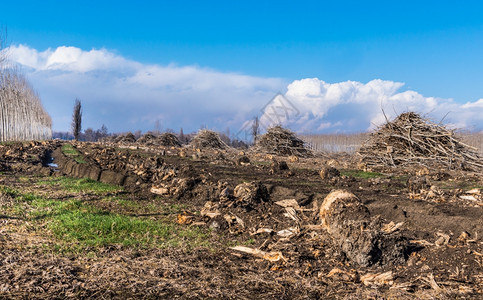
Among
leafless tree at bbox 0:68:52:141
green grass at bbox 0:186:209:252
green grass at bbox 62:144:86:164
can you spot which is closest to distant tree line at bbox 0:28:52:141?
leafless tree at bbox 0:68:52:141

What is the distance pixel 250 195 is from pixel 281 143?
55.9 feet

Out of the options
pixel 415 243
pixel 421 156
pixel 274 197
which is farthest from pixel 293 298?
pixel 421 156

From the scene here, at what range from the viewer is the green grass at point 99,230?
203 inches

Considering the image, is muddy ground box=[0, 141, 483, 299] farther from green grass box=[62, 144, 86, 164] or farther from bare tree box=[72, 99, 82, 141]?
bare tree box=[72, 99, 82, 141]

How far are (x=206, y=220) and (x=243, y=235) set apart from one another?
886mm

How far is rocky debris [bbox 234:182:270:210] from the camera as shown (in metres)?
6.93

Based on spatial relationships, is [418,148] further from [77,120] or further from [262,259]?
[77,120]

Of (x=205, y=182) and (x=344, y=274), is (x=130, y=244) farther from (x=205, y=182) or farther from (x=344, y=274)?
(x=205, y=182)

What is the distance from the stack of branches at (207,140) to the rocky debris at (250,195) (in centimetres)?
2078

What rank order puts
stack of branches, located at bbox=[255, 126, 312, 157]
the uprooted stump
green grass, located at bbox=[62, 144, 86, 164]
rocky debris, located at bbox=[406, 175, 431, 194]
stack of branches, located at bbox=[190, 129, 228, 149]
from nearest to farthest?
1. the uprooted stump
2. rocky debris, located at bbox=[406, 175, 431, 194]
3. green grass, located at bbox=[62, 144, 86, 164]
4. stack of branches, located at bbox=[255, 126, 312, 157]
5. stack of branches, located at bbox=[190, 129, 228, 149]

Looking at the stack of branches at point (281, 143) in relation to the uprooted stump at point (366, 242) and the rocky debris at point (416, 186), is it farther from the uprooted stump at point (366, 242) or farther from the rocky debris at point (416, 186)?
the uprooted stump at point (366, 242)

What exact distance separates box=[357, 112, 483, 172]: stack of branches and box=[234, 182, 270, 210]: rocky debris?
9.47m

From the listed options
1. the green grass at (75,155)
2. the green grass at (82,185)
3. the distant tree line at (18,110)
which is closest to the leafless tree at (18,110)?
the distant tree line at (18,110)

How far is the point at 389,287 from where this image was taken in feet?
12.5
